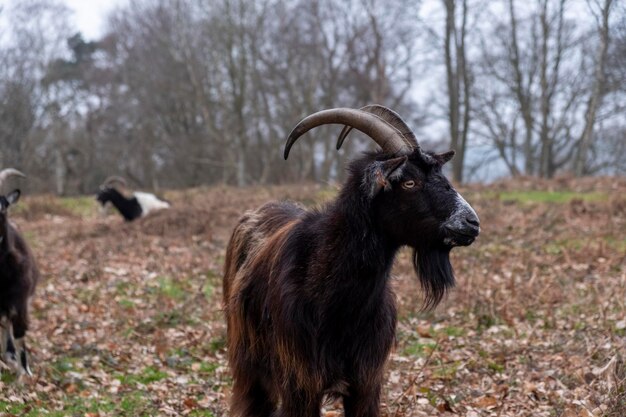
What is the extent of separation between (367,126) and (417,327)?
4.37 meters

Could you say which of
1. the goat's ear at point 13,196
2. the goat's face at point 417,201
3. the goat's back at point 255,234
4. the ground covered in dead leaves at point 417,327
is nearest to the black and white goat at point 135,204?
the ground covered in dead leaves at point 417,327

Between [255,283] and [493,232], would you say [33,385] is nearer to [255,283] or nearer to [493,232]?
[255,283]

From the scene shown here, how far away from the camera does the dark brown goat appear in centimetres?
378

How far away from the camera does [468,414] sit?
532 centimetres

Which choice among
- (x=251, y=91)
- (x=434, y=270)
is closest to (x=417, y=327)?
(x=434, y=270)

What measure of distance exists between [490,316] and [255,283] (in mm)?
4391

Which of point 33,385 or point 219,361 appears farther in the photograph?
point 219,361

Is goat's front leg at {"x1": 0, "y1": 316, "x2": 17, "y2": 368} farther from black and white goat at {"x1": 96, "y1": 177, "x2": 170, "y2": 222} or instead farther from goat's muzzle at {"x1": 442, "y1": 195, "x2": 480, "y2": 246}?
black and white goat at {"x1": 96, "y1": 177, "x2": 170, "y2": 222}

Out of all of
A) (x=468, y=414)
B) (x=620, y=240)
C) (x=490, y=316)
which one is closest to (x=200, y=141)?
(x=620, y=240)

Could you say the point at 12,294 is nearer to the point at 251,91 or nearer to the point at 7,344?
the point at 7,344

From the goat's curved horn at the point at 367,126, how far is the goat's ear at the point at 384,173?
0.42 feet

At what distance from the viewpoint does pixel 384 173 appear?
3744mm

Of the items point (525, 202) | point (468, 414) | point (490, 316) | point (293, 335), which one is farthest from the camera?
point (525, 202)

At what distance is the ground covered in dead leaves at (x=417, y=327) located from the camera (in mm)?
5723
